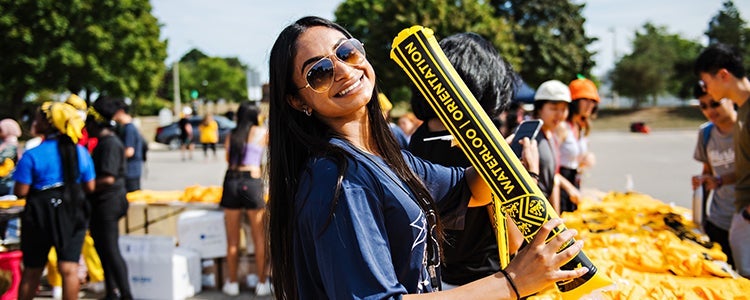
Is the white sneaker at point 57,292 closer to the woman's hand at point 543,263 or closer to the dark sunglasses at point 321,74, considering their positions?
the dark sunglasses at point 321,74

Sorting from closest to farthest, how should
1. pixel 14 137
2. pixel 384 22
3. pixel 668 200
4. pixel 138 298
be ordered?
pixel 138 298 < pixel 14 137 < pixel 668 200 < pixel 384 22

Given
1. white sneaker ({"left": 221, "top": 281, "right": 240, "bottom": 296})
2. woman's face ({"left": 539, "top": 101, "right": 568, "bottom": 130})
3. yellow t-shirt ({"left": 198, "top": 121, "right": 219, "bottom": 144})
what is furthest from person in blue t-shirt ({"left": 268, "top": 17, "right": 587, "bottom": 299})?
yellow t-shirt ({"left": 198, "top": 121, "right": 219, "bottom": 144})

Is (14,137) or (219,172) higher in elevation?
(14,137)

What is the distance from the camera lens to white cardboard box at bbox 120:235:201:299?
513cm

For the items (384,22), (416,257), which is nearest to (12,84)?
(384,22)

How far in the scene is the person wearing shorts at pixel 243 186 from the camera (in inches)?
206

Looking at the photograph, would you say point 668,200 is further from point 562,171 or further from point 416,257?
point 416,257

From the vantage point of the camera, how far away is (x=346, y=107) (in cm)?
141

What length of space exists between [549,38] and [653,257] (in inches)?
1693

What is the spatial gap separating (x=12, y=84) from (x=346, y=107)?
3420 cm

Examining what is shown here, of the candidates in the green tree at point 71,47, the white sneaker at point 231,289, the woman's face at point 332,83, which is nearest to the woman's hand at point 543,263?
the woman's face at point 332,83

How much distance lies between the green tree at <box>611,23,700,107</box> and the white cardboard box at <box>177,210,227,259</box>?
170ft

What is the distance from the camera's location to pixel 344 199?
119 centimetres

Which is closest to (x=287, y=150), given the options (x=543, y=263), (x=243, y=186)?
(x=543, y=263)
